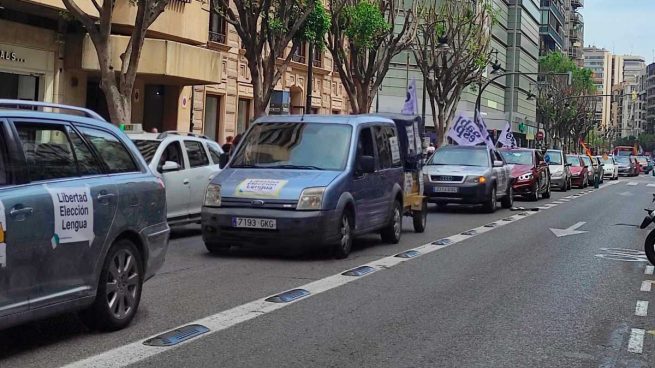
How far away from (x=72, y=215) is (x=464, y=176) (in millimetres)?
15228

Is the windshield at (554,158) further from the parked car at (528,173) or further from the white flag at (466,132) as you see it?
the parked car at (528,173)

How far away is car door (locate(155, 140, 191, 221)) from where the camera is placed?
13.2 m

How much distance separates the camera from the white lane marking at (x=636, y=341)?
21.9 feet

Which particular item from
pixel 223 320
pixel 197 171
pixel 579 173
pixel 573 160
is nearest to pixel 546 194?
pixel 579 173

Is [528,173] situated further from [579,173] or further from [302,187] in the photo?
[302,187]

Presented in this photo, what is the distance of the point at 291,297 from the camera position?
8367 millimetres

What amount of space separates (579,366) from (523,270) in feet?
16.0

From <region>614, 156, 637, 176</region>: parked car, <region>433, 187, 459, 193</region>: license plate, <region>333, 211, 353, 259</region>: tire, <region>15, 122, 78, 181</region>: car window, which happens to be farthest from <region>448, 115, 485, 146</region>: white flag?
<region>614, 156, 637, 176</region>: parked car

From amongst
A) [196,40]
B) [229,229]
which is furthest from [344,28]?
[229,229]

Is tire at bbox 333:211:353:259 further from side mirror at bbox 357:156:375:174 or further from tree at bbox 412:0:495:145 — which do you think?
tree at bbox 412:0:495:145

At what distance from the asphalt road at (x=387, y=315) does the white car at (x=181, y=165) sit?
686 mm

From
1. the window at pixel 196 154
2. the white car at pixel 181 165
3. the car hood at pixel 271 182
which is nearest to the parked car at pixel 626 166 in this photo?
the window at pixel 196 154

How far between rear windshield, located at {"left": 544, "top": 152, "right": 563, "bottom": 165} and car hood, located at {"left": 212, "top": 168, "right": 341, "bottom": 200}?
84.3ft

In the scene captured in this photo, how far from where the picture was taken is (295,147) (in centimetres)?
1158
